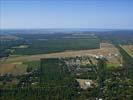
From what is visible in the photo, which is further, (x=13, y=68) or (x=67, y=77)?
(x=13, y=68)

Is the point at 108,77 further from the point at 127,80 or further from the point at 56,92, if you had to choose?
the point at 56,92

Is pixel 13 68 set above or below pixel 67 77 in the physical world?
below

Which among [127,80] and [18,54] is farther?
[18,54]

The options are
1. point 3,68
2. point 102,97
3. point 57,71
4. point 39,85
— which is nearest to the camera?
point 102,97

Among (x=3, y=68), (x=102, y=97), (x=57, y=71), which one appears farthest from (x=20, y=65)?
(x=102, y=97)

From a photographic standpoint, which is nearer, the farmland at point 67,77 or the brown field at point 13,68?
the farmland at point 67,77

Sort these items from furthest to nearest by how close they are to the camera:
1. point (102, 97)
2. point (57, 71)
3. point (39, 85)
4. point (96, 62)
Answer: point (96, 62) → point (57, 71) → point (39, 85) → point (102, 97)

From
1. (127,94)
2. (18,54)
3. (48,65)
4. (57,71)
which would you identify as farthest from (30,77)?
(18,54)

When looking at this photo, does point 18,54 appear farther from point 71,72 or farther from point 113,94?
point 113,94

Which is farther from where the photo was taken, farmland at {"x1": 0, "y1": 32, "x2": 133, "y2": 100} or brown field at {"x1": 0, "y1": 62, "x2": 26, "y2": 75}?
brown field at {"x1": 0, "y1": 62, "x2": 26, "y2": 75}
